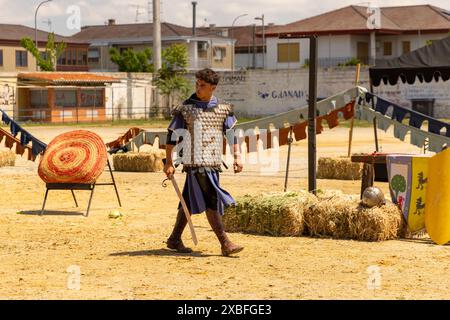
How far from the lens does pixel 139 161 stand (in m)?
22.2

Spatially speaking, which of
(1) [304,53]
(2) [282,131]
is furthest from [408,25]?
(2) [282,131]

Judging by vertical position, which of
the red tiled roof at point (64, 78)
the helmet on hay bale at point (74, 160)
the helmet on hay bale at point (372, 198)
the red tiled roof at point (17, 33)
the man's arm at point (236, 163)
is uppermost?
the red tiled roof at point (17, 33)

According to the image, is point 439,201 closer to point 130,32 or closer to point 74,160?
point 74,160

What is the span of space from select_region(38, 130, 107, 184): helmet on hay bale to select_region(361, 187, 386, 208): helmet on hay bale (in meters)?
4.29

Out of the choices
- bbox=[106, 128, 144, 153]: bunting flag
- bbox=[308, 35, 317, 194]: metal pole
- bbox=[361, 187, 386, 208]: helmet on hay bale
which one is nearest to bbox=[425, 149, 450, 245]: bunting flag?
bbox=[361, 187, 386, 208]: helmet on hay bale

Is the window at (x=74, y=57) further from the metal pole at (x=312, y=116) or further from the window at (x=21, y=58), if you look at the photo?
the metal pole at (x=312, y=116)

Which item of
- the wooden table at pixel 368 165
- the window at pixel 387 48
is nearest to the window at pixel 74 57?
the window at pixel 387 48

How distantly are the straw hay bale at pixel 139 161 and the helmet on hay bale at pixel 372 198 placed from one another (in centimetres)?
1054

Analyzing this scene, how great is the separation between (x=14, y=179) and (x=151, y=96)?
137 ft

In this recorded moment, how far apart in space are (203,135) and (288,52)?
69714 mm

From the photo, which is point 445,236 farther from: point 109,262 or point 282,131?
point 282,131

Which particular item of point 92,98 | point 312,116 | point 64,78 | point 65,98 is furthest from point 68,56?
point 312,116

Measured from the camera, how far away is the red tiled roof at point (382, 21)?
74.4 m

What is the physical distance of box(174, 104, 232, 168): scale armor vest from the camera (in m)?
10.6
